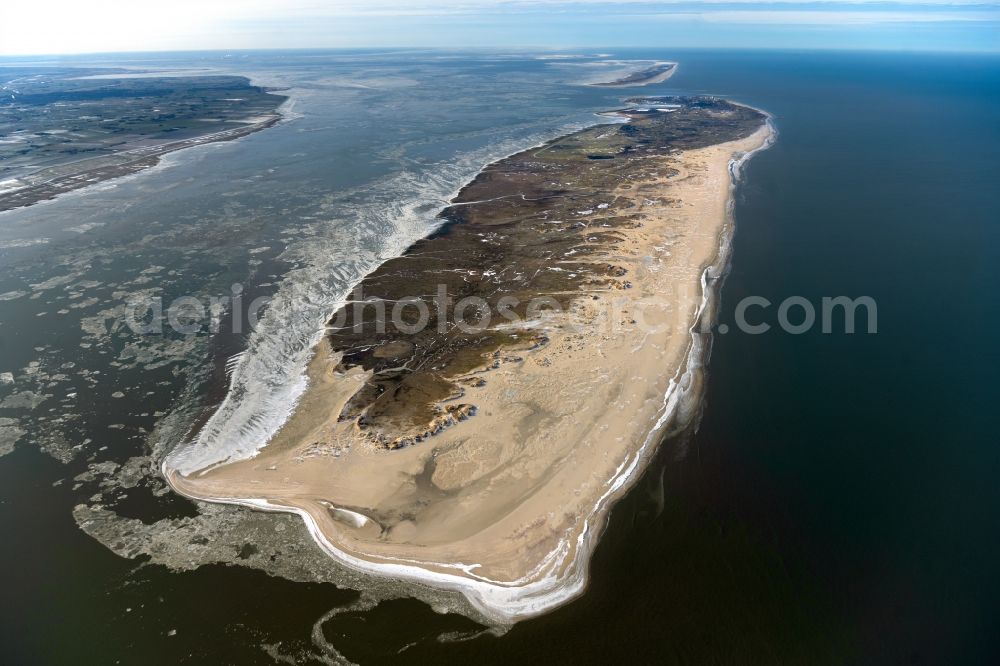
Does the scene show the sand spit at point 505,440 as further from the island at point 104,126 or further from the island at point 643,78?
the island at point 643,78

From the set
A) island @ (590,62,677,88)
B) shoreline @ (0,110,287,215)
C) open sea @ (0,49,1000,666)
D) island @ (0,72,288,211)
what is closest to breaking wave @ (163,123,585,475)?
open sea @ (0,49,1000,666)

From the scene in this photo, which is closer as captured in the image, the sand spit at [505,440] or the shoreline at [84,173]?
the sand spit at [505,440]

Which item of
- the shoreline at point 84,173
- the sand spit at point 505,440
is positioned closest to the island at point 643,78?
the shoreline at point 84,173

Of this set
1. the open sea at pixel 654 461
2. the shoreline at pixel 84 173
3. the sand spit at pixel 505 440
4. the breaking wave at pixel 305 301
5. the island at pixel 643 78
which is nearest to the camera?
the open sea at pixel 654 461

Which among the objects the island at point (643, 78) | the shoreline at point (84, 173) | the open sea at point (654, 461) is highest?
the island at point (643, 78)

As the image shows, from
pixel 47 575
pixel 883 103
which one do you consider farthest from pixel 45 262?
pixel 883 103

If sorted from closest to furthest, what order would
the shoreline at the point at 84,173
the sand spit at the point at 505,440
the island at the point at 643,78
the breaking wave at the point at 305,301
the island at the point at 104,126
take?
1. the sand spit at the point at 505,440
2. the breaking wave at the point at 305,301
3. the shoreline at the point at 84,173
4. the island at the point at 104,126
5. the island at the point at 643,78

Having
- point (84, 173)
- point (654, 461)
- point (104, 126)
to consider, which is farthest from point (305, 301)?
point (104, 126)
